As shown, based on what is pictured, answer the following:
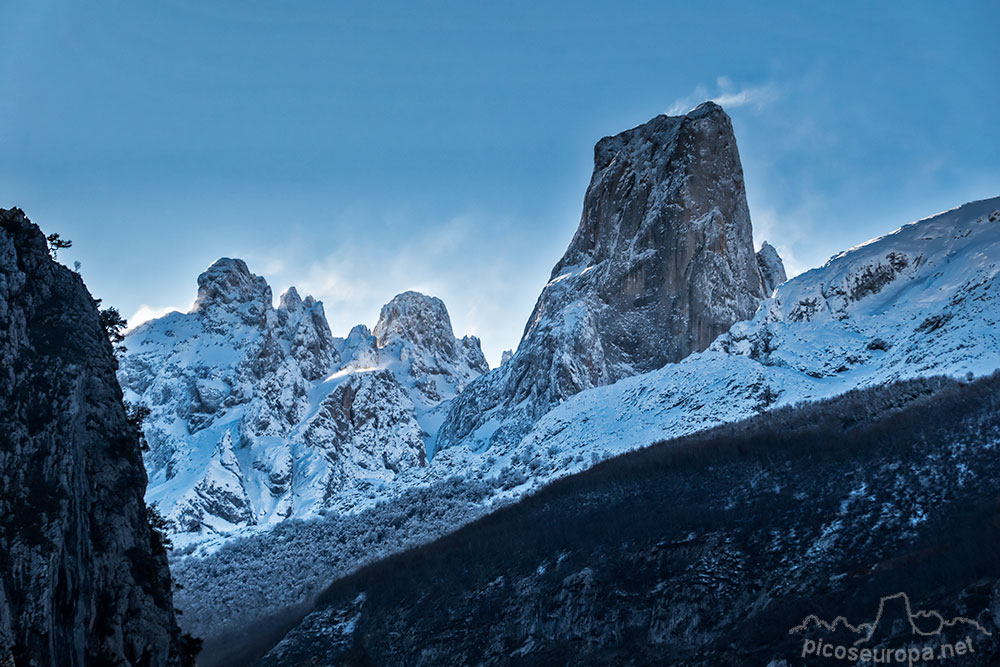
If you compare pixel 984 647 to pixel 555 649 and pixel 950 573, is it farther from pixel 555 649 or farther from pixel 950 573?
pixel 555 649

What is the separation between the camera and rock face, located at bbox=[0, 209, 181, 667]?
28.2m

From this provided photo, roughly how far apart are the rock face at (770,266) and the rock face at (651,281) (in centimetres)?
2869

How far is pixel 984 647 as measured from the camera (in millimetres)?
33750

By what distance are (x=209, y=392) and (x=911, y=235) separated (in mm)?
149083

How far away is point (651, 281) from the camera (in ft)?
479

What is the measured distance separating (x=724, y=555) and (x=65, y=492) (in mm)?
38941

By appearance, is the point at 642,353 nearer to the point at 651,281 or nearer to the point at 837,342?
the point at 651,281
